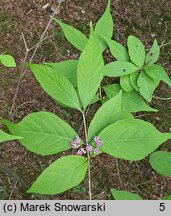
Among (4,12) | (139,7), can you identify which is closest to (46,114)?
(4,12)

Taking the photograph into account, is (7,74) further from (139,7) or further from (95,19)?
(139,7)

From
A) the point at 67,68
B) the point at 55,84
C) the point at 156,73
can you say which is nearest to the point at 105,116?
the point at 55,84

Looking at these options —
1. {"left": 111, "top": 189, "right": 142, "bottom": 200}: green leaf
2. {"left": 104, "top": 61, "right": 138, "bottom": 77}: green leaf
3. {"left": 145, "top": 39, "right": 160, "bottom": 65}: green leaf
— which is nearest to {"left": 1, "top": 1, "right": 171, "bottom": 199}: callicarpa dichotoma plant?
{"left": 111, "top": 189, "right": 142, "bottom": 200}: green leaf

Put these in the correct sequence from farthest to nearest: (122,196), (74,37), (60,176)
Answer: (74,37), (122,196), (60,176)

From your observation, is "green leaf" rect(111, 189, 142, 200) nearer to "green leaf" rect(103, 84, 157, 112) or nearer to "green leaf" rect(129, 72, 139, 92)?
"green leaf" rect(103, 84, 157, 112)

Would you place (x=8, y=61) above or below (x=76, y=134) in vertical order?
above

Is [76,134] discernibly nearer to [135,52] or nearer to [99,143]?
[99,143]

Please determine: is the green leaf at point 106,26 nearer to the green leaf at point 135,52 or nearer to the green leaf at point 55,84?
the green leaf at point 135,52

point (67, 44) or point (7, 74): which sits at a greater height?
point (67, 44)
